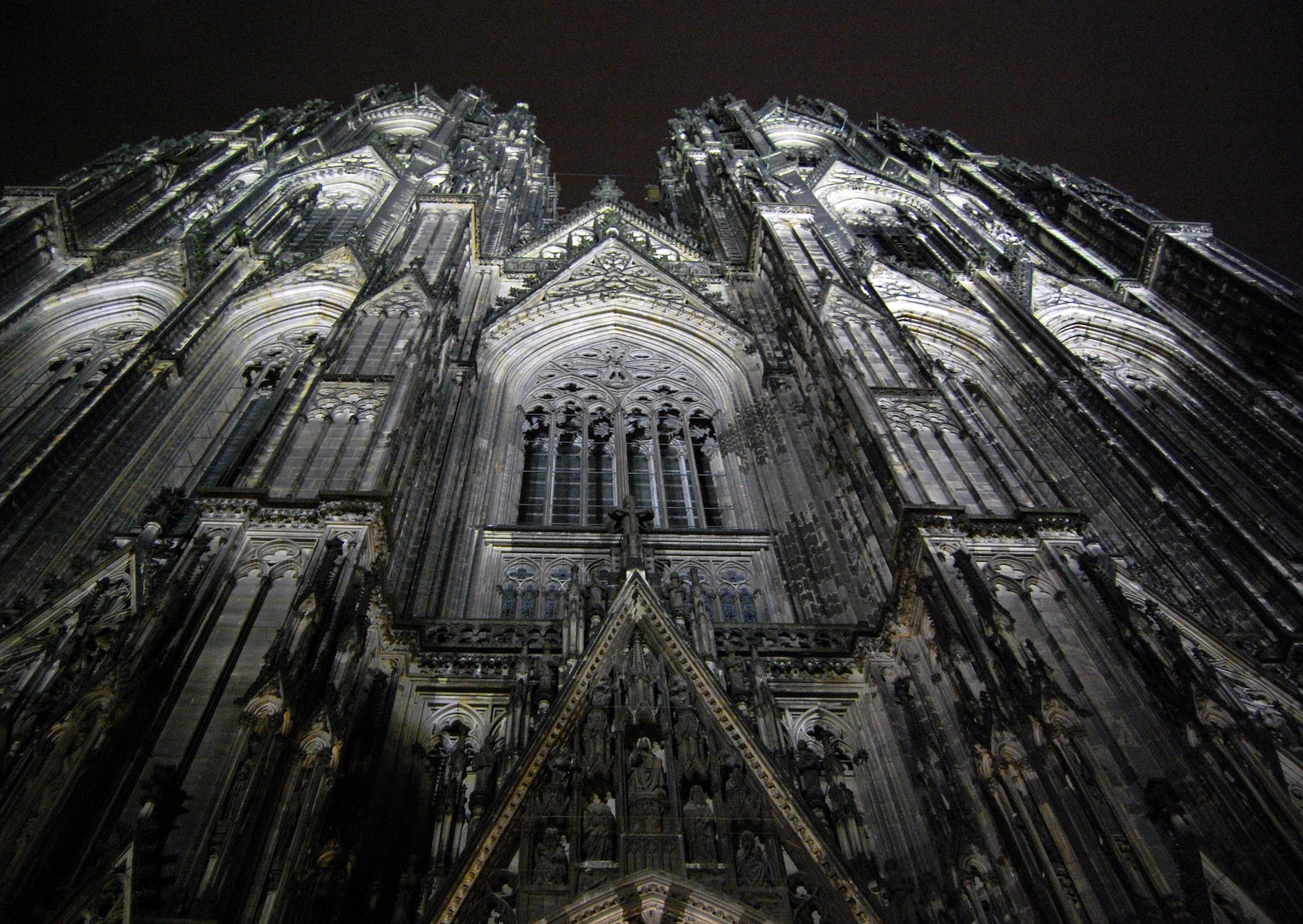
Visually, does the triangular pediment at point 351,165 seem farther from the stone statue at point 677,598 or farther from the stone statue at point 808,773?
the stone statue at point 808,773

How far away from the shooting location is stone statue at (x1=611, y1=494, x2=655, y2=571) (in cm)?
1207

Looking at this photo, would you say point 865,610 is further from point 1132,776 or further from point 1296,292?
point 1296,292

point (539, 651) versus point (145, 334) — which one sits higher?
point (145, 334)

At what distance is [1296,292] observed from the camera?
18625 millimetres

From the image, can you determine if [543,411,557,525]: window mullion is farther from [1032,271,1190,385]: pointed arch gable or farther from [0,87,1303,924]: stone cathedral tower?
[1032,271,1190,385]: pointed arch gable

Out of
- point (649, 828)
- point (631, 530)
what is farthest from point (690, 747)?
point (631, 530)

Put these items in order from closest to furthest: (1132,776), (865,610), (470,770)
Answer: (1132,776), (470,770), (865,610)

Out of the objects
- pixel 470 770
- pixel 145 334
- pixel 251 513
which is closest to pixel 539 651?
pixel 470 770

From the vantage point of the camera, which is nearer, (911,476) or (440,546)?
(911,476)

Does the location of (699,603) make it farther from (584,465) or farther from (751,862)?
(584,465)

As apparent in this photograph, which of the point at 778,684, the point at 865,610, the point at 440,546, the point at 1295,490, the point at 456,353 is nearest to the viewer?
the point at 778,684

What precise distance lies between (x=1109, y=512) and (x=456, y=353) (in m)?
10.8

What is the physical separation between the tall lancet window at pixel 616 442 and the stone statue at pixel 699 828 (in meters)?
6.21

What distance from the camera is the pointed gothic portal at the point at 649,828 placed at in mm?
8219
